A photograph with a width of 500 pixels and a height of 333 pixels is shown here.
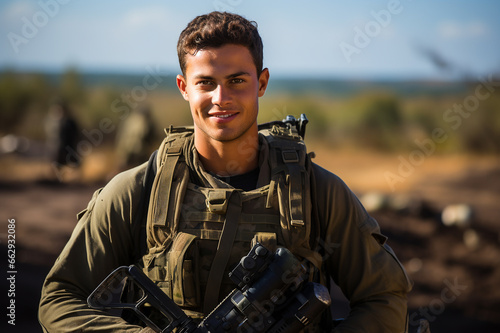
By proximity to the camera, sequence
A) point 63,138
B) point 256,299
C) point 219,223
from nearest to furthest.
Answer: point 256,299 < point 219,223 < point 63,138

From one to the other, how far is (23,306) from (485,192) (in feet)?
31.6

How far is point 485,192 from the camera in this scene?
41.2 feet

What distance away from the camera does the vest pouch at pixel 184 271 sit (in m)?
2.50

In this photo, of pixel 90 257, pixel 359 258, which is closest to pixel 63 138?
pixel 90 257

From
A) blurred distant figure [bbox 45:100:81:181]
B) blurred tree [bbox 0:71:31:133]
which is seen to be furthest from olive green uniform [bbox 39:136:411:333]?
blurred tree [bbox 0:71:31:133]

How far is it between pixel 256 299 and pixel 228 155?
739mm

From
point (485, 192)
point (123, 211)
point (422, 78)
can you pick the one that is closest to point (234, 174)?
point (123, 211)

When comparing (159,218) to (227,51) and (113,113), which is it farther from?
(113,113)

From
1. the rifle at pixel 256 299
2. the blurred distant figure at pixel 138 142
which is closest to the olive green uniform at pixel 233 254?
the rifle at pixel 256 299

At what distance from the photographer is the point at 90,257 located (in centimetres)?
260

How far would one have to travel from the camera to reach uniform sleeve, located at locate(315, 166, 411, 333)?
8.64ft

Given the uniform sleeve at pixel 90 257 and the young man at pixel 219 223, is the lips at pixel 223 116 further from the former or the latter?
the uniform sleeve at pixel 90 257

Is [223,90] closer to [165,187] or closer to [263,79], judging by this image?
[263,79]

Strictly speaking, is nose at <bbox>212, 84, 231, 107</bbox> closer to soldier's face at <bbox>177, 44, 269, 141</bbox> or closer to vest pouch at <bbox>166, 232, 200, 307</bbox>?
soldier's face at <bbox>177, 44, 269, 141</bbox>
